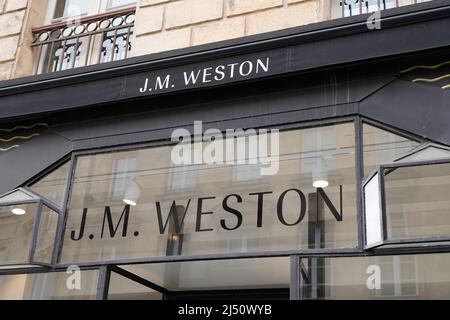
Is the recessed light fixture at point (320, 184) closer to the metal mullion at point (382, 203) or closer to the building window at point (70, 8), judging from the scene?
the metal mullion at point (382, 203)

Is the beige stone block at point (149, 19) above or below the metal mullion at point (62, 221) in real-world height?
above

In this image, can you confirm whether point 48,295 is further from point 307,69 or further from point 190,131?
point 307,69

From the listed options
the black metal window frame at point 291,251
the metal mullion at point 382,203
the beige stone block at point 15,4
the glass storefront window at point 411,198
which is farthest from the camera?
the beige stone block at point 15,4

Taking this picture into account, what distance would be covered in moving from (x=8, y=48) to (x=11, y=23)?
1.28 feet

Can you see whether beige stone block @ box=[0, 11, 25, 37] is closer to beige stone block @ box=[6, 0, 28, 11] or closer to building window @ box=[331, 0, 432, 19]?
beige stone block @ box=[6, 0, 28, 11]

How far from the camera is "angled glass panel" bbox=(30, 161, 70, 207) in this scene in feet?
20.0

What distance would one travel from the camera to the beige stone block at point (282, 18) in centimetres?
608

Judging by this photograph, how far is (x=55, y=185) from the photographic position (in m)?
6.16

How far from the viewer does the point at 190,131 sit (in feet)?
19.0

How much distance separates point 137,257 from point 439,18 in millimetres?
3087

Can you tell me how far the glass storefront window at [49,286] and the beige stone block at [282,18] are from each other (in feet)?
8.86

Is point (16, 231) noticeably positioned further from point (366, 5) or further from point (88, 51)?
point (366, 5)

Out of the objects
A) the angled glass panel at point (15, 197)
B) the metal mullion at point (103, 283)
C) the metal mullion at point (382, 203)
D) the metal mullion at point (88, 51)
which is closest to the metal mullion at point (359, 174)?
the metal mullion at point (382, 203)
